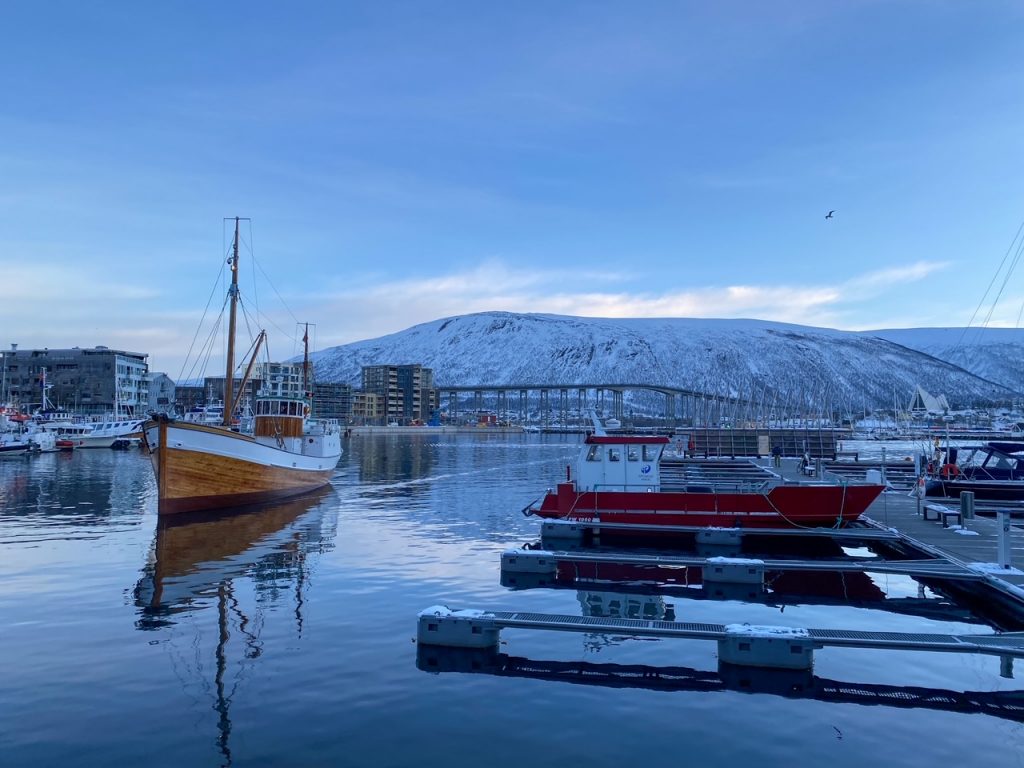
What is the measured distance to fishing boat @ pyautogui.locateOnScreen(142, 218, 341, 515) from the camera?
37.6 meters

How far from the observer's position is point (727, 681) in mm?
14508

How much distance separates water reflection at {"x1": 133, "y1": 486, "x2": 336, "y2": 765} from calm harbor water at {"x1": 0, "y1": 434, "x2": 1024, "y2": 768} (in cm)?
11

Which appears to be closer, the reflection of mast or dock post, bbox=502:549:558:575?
the reflection of mast

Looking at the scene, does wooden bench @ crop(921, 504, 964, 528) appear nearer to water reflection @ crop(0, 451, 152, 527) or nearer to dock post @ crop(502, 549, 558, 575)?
dock post @ crop(502, 549, 558, 575)

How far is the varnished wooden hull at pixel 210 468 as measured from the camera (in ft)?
123


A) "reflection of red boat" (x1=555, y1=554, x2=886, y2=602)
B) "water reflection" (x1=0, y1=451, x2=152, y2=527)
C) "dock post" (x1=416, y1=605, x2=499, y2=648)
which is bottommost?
"water reflection" (x1=0, y1=451, x2=152, y2=527)

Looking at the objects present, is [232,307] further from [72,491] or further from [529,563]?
[529,563]

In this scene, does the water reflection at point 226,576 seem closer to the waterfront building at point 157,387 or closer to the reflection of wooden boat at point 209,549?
the reflection of wooden boat at point 209,549

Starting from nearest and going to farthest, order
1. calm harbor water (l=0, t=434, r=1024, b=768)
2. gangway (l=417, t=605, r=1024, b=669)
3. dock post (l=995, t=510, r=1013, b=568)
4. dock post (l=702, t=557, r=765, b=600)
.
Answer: calm harbor water (l=0, t=434, r=1024, b=768) → gangway (l=417, t=605, r=1024, b=669) → dock post (l=995, t=510, r=1013, b=568) → dock post (l=702, t=557, r=765, b=600)

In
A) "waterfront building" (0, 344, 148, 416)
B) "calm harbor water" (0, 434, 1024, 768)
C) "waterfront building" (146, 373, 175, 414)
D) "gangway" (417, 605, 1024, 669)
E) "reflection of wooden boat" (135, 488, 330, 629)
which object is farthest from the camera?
"waterfront building" (146, 373, 175, 414)

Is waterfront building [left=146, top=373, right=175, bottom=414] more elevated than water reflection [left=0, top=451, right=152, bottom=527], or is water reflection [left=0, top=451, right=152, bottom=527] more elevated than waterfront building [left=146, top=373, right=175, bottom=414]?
waterfront building [left=146, top=373, right=175, bottom=414]

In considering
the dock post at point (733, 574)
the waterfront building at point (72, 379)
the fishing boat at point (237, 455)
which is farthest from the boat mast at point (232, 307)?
the waterfront building at point (72, 379)

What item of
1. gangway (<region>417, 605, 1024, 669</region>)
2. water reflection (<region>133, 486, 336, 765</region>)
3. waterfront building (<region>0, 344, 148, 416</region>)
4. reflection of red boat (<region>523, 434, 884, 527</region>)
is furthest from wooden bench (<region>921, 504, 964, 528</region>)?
waterfront building (<region>0, 344, 148, 416</region>)

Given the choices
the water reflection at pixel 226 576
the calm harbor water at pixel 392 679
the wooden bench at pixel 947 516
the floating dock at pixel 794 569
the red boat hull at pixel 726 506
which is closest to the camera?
the calm harbor water at pixel 392 679
